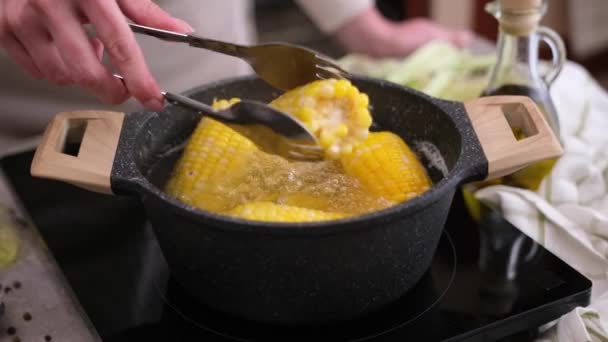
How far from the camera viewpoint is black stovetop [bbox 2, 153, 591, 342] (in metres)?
0.61

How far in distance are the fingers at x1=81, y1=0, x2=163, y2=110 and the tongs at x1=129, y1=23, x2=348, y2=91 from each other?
0.05 m

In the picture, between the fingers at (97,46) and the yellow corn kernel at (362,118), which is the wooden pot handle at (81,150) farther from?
the yellow corn kernel at (362,118)

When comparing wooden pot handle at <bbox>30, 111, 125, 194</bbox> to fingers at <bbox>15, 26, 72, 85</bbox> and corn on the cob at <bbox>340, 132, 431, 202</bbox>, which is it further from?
corn on the cob at <bbox>340, 132, 431, 202</bbox>

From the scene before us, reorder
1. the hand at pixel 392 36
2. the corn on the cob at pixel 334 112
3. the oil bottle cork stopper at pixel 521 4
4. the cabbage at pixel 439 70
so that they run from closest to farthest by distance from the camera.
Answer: the corn on the cob at pixel 334 112 < the oil bottle cork stopper at pixel 521 4 < the cabbage at pixel 439 70 < the hand at pixel 392 36

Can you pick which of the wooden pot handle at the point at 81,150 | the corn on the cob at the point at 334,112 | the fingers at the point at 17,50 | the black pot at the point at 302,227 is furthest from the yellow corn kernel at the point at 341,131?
the fingers at the point at 17,50

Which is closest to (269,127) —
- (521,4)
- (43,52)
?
(43,52)

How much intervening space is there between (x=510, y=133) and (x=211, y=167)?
0.31 meters

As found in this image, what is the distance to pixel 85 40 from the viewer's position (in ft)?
1.98

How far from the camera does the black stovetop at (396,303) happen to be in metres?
0.61

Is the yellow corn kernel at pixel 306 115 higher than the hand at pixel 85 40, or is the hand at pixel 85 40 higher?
the hand at pixel 85 40

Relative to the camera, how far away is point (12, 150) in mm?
1000

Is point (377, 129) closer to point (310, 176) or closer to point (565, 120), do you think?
point (310, 176)

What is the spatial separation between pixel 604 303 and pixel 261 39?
2.15m

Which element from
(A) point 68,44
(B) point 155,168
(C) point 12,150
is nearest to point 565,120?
(B) point 155,168
